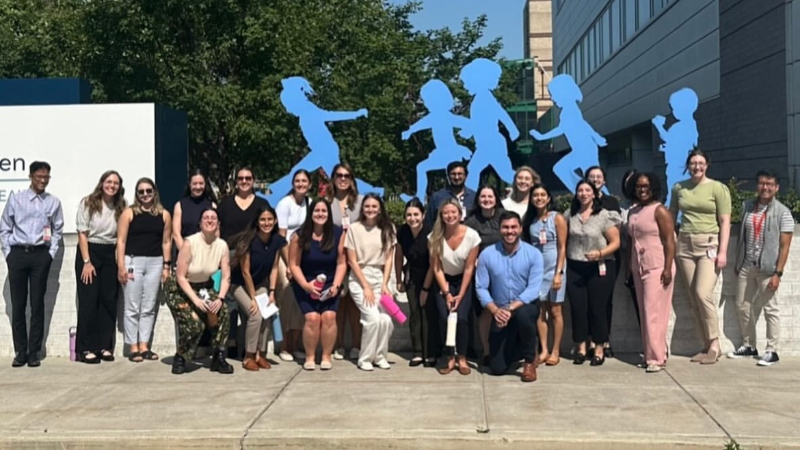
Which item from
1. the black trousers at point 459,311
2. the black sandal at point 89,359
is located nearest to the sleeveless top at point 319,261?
the black trousers at point 459,311

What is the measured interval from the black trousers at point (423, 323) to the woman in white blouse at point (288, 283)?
3.84 feet

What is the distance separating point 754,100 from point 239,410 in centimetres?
1494

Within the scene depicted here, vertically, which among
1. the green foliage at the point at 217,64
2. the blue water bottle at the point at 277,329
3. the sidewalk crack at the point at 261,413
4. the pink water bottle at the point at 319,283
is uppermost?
the green foliage at the point at 217,64

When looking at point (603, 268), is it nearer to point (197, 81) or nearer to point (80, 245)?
point (80, 245)

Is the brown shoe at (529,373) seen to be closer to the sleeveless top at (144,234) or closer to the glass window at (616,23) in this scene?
the sleeveless top at (144,234)

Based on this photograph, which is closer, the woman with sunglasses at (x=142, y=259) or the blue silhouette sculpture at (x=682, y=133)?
the woman with sunglasses at (x=142, y=259)

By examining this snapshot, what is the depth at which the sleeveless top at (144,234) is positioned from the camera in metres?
7.89

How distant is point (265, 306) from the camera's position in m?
7.68

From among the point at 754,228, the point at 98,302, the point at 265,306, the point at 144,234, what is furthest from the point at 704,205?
the point at 98,302

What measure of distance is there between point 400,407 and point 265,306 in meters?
1.99

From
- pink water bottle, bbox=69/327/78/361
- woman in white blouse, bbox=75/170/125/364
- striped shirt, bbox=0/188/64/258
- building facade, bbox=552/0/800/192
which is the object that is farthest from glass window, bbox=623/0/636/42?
striped shirt, bbox=0/188/64/258

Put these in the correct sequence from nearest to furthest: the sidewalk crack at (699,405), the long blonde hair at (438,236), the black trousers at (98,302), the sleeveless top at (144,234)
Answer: the sidewalk crack at (699,405) < the long blonde hair at (438,236) < the sleeveless top at (144,234) < the black trousers at (98,302)

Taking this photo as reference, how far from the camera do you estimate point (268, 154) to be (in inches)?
693

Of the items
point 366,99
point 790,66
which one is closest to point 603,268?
point 790,66
